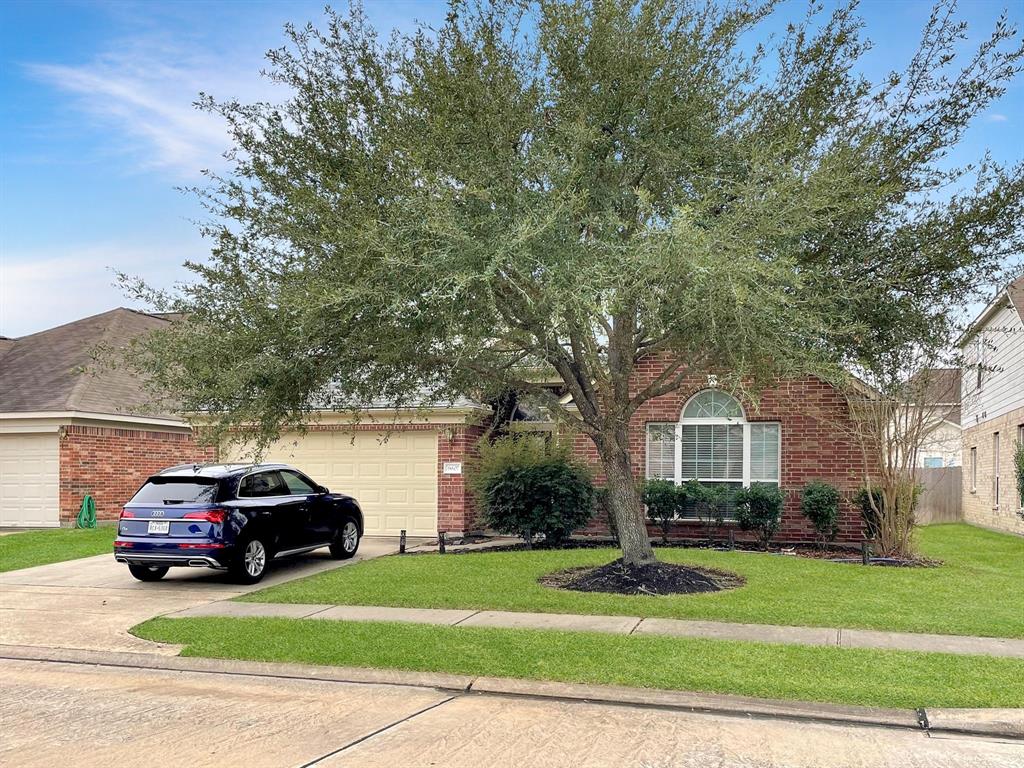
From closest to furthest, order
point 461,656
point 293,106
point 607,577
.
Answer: point 461,656 → point 293,106 → point 607,577

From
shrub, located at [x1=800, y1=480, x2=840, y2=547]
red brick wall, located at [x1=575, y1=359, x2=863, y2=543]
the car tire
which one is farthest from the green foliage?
the car tire

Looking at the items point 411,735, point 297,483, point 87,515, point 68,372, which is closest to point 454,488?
point 297,483

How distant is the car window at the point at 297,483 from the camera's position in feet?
45.7

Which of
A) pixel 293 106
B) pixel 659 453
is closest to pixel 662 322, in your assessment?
pixel 293 106

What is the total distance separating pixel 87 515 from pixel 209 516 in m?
10.2

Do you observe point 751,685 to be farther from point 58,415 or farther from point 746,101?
point 58,415

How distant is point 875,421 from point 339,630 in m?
9.80

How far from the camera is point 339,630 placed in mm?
8914

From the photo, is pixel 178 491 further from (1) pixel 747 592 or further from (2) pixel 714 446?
(2) pixel 714 446

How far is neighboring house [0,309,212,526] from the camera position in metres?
20.5

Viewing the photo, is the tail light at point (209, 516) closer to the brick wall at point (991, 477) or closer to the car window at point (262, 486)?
the car window at point (262, 486)

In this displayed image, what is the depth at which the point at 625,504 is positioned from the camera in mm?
11805

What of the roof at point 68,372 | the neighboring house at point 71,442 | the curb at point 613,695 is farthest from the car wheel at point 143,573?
the neighboring house at point 71,442

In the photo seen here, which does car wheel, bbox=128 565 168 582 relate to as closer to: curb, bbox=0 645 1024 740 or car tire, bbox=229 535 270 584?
car tire, bbox=229 535 270 584
